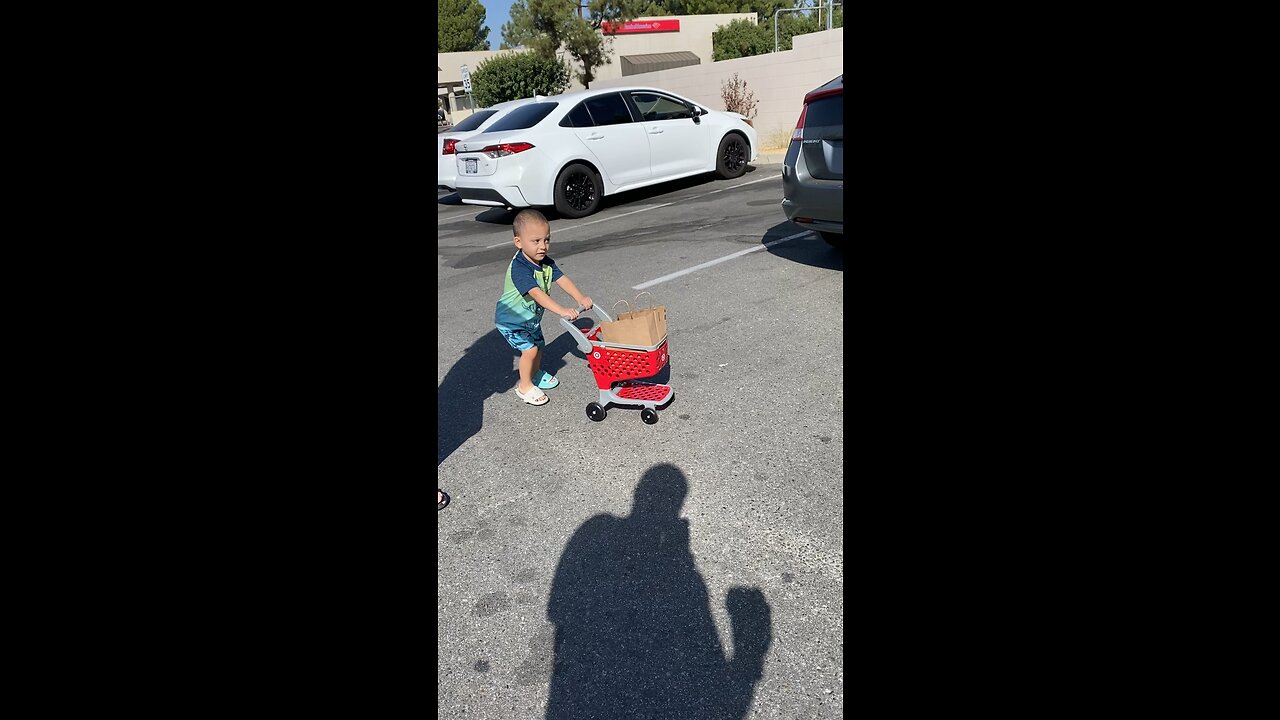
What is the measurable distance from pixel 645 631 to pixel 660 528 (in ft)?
2.04

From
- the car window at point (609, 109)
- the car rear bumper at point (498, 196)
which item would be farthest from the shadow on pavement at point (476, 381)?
the car window at point (609, 109)

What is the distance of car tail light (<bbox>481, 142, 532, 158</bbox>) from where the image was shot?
10.3m

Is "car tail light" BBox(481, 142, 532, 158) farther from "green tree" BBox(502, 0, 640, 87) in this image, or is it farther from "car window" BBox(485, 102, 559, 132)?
"green tree" BBox(502, 0, 640, 87)

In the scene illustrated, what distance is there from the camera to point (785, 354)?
4.96 m

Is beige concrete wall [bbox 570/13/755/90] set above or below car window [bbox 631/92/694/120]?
above

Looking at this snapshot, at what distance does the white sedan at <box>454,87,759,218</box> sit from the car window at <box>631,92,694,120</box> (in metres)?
0.01

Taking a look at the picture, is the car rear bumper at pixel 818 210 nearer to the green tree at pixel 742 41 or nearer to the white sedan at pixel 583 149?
the white sedan at pixel 583 149

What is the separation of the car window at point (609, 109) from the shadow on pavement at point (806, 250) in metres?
3.69

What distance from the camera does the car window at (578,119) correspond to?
35.4 feet

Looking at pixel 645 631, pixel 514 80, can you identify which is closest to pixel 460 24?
pixel 514 80

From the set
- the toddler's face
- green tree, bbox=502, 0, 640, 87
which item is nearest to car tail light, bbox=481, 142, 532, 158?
the toddler's face

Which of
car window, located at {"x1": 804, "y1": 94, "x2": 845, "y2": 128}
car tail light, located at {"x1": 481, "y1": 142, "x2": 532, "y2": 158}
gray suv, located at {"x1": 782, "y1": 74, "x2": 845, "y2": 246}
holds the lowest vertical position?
gray suv, located at {"x1": 782, "y1": 74, "x2": 845, "y2": 246}

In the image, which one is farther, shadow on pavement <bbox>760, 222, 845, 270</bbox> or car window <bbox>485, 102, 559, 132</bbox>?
car window <bbox>485, 102, 559, 132</bbox>
